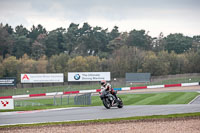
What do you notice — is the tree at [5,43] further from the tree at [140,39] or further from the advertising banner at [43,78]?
the advertising banner at [43,78]

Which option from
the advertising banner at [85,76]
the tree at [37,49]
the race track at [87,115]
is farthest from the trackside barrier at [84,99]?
the tree at [37,49]

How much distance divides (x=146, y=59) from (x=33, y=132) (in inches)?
2811

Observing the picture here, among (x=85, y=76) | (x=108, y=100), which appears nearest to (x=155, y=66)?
(x=85, y=76)

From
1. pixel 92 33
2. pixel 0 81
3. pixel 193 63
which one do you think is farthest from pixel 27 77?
pixel 92 33

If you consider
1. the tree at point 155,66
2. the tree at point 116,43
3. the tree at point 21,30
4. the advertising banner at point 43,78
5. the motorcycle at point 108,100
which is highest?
the tree at point 21,30

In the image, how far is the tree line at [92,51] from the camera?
82.1 m

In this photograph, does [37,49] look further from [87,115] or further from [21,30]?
[87,115]

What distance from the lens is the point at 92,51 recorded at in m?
126

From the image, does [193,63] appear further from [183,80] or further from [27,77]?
[27,77]

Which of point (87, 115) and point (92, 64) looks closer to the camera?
point (87, 115)

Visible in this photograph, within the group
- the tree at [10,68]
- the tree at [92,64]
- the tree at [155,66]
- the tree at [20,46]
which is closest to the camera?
the tree at [155,66]

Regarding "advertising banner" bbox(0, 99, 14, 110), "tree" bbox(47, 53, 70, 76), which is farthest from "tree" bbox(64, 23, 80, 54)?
"advertising banner" bbox(0, 99, 14, 110)

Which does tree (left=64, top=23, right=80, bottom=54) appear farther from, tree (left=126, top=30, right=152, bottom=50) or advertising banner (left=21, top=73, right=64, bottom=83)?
advertising banner (left=21, top=73, right=64, bottom=83)

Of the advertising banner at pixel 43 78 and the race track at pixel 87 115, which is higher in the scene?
the advertising banner at pixel 43 78
